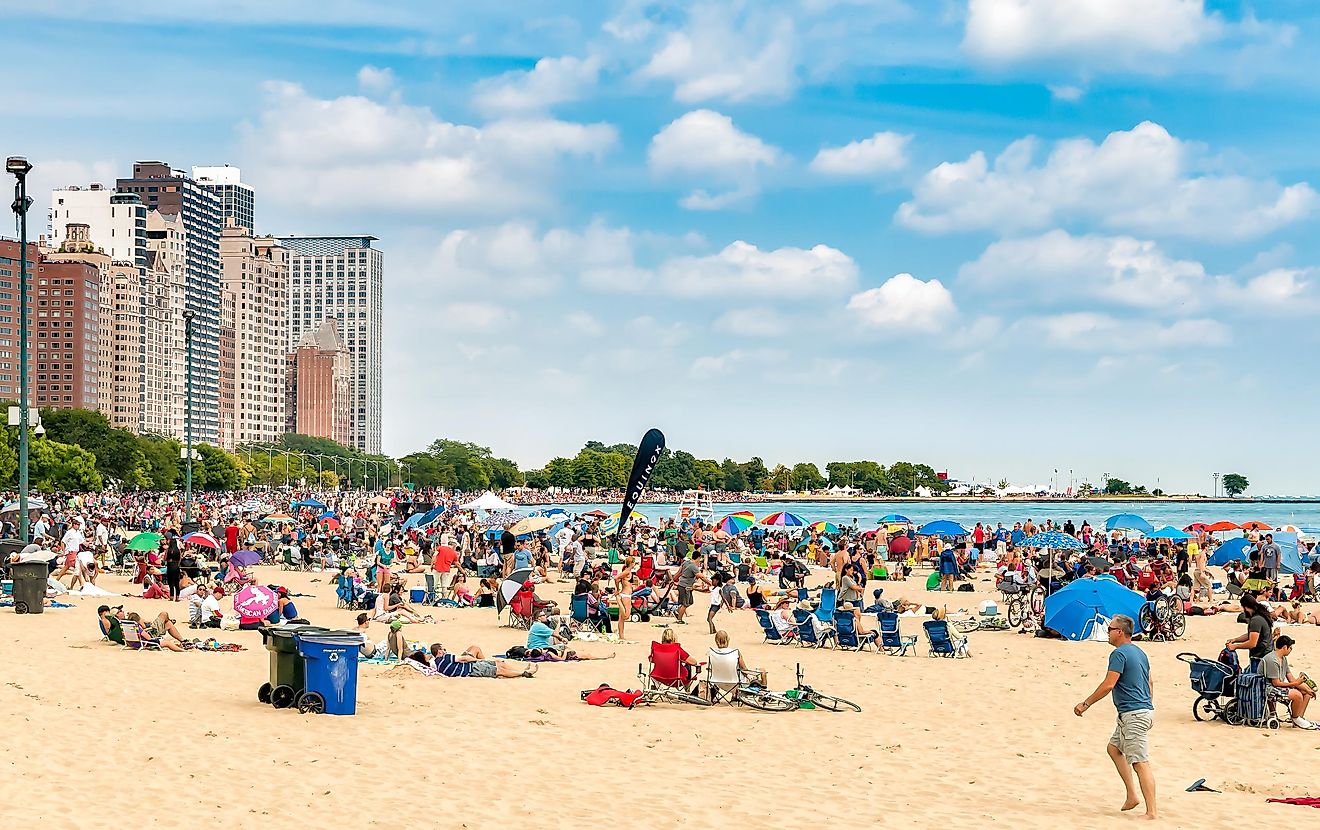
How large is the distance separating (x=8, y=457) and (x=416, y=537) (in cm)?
5635

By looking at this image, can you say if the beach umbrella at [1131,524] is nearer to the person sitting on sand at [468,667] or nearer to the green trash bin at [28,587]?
the person sitting on sand at [468,667]

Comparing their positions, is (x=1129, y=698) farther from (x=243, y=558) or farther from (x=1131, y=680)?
(x=243, y=558)

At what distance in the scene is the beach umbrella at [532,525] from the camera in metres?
39.9

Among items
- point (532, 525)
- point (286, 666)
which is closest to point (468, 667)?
point (286, 666)

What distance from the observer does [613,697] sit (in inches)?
566

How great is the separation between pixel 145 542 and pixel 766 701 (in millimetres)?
20212

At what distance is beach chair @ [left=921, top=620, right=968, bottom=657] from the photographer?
61.3 ft

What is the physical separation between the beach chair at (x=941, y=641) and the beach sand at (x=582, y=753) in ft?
3.44

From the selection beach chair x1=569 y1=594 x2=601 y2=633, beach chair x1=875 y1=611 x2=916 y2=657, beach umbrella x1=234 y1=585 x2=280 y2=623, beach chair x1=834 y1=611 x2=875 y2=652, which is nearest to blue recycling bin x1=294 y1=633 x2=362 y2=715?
beach umbrella x1=234 y1=585 x2=280 y2=623

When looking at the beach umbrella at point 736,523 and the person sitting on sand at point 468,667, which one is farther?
the beach umbrella at point 736,523

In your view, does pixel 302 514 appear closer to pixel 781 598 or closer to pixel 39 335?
pixel 781 598

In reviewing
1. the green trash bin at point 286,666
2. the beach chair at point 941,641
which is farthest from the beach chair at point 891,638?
the green trash bin at point 286,666

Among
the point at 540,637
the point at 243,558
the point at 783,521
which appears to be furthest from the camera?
the point at 783,521

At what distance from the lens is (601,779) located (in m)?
10.5
